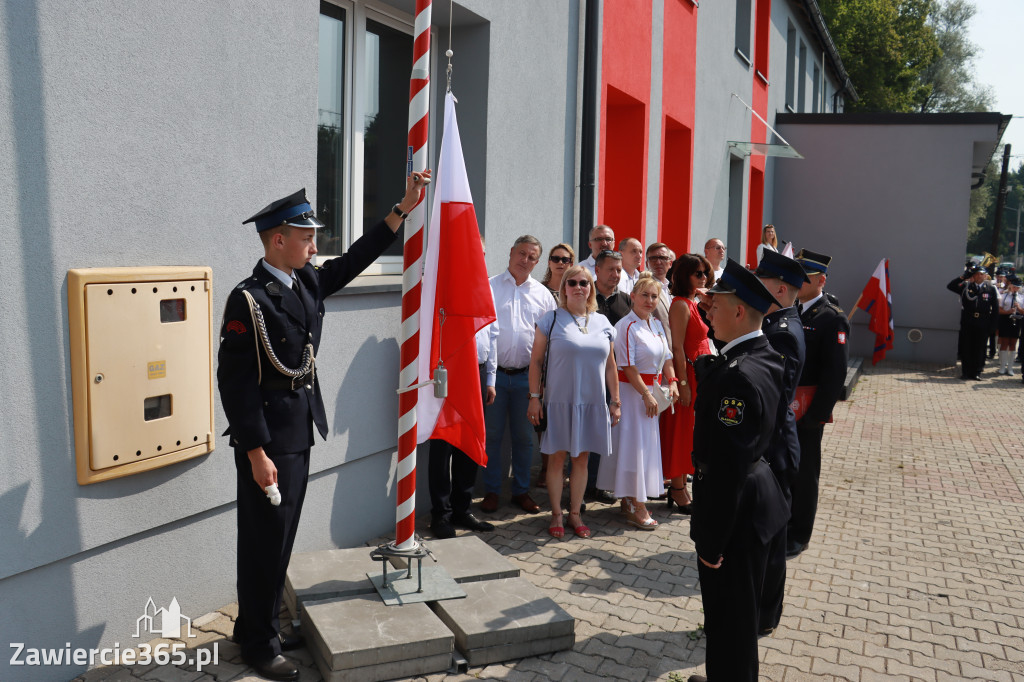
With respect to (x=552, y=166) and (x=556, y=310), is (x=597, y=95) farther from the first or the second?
(x=556, y=310)

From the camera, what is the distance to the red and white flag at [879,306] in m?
18.1

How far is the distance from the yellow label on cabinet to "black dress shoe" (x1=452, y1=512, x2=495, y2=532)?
2812 mm

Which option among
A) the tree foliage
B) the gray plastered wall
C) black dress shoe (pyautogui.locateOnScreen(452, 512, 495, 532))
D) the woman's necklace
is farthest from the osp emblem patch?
the tree foliage

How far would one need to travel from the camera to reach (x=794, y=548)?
6.36 meters

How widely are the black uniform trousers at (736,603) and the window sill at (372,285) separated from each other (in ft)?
9.06

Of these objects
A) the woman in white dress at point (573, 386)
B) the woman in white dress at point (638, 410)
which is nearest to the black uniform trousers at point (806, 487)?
the woman in white dress at point (638, 410)

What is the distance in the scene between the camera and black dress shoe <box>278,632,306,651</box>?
14.0 feet

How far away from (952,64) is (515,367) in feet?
181

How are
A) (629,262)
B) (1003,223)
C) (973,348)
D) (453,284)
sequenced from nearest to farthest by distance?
(453,284), (629,262), (973,348), (1003,223)

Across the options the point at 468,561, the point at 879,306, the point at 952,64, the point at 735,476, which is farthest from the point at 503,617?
the point at 952,64

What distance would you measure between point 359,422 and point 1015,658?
4.12 metres

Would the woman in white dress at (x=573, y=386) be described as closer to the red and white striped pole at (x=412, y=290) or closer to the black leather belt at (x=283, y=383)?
the red and white striped pole at (x=412, y=290)

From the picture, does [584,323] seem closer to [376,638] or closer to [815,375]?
[815,375]

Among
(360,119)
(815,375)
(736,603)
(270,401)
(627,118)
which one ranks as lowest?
(736,603)
